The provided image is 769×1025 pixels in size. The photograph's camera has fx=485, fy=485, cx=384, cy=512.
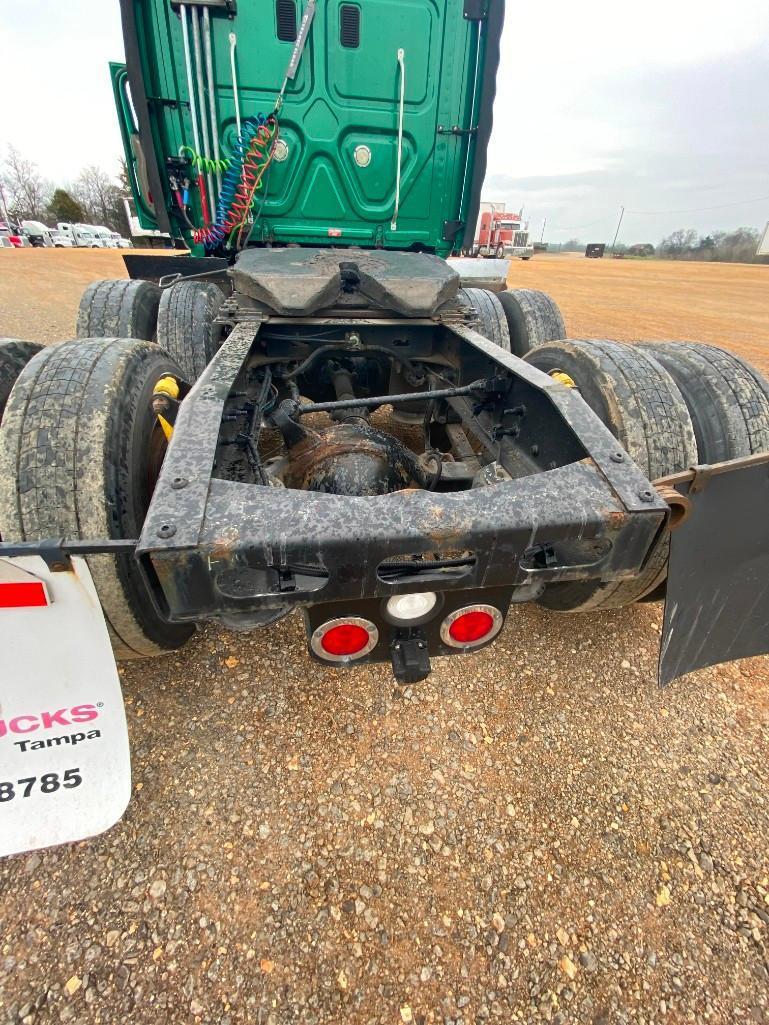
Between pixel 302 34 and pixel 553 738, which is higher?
pixel 302 34

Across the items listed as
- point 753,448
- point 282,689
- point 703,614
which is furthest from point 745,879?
point 282,689

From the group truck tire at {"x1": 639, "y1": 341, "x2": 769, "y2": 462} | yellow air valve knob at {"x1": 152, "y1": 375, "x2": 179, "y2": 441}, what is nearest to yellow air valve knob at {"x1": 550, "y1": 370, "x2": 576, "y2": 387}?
truck tire at {"x1": 639, "y1": 341, "x2": 769, "y2": 462}

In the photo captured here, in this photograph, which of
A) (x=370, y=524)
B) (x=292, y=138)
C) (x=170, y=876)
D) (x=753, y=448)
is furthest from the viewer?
(x=292, y=138)

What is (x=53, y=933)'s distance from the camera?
1251 mm

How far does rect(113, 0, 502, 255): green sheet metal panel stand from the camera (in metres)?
3.26

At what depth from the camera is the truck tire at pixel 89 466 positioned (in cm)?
149

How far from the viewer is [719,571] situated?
1.66 metres

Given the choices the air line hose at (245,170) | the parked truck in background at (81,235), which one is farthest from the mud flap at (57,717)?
the parked truck in background at (81,235)

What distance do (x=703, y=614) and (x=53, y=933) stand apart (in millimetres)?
2167

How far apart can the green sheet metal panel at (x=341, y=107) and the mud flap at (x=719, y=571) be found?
3.44 meters

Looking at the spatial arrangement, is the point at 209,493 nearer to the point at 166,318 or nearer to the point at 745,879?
the point at 745,879

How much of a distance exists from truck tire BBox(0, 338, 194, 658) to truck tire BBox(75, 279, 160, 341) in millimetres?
1821

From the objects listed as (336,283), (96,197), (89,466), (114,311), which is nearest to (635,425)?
(336,283)

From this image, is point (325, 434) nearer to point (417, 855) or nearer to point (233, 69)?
point (417, 855)
